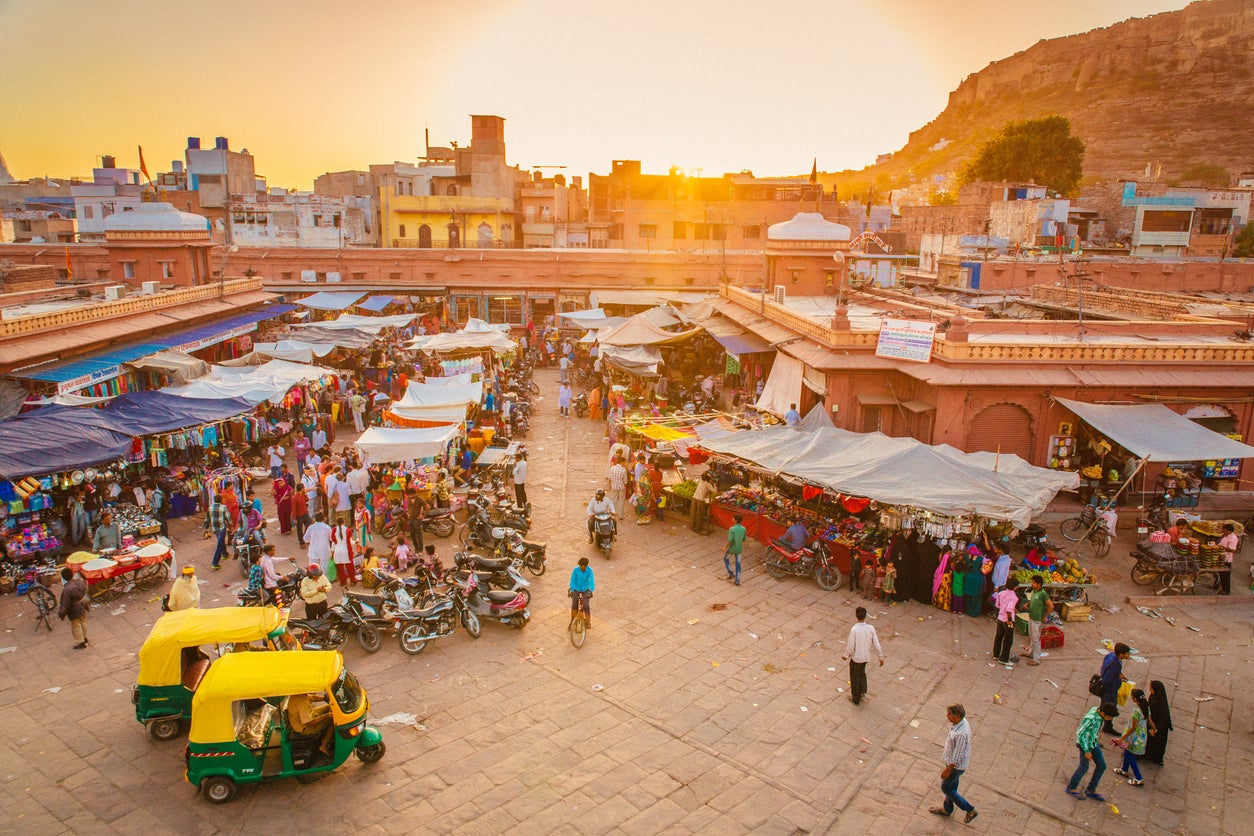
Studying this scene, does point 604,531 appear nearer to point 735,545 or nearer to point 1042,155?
point 735,545

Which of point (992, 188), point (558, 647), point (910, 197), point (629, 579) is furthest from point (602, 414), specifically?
point (910, 197)

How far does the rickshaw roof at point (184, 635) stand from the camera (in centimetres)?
828

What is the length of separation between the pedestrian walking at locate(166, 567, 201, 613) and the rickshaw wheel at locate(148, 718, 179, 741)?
2025 mm

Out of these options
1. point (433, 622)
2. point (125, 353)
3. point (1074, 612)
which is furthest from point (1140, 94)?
point (433, 622)

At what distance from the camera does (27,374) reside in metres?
16.4

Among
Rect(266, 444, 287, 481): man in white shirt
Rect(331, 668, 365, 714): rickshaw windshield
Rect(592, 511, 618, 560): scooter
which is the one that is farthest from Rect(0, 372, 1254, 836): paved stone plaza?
Rect(266, 444, 287, 481): man in white shirt

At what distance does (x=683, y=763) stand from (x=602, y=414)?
52.5ft

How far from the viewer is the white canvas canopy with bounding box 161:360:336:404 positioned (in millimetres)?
17219

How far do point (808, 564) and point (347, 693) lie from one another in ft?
25.0

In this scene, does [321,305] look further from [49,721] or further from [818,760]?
[818,760]

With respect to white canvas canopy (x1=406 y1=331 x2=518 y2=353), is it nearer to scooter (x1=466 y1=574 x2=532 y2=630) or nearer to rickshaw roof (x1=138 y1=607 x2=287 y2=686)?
scooter (x1=466 y1=574 x2=532 y2=630)

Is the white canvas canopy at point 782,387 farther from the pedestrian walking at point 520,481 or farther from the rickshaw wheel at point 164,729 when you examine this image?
the rickshaw wheel at point 164,729

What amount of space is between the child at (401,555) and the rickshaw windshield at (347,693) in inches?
184

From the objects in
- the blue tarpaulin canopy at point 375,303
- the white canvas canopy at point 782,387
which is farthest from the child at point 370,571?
the blue tarpaulin canopy at point 375,303
